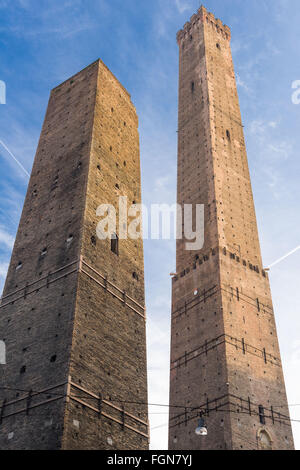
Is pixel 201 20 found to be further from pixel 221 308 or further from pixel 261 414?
pixel 261 414

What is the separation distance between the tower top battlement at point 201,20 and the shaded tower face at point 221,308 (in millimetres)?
7364

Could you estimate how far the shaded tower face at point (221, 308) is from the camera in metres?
21.6

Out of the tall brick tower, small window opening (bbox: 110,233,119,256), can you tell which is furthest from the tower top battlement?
small window opening (bbox: 110,233,119,256)

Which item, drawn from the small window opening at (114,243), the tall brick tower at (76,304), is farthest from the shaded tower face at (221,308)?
the small window opening at (114,243)

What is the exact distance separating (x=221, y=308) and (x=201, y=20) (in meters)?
25.9

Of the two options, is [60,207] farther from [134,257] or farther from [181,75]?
[181,75]

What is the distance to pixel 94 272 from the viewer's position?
55.6 ft

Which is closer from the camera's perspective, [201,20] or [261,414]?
[261,414]

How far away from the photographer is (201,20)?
136 ft

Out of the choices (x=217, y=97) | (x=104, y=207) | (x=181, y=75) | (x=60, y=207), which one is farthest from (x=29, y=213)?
(x=181, y=75)

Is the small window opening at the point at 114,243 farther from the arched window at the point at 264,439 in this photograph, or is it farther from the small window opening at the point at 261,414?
the arched window at the point at 264,439

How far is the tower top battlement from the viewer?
4169 centimetres

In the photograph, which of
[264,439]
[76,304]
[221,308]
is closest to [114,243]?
[76,304]
